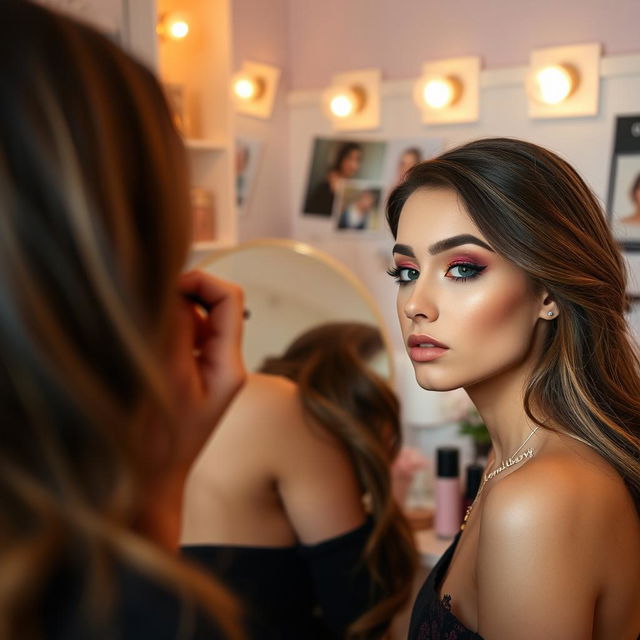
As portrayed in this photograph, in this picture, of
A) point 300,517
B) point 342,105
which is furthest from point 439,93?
point 300,517

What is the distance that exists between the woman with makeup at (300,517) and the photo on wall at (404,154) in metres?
0.78

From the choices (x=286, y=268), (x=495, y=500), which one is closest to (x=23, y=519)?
(x=495, y=500)

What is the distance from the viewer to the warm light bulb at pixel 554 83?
72.2 inches

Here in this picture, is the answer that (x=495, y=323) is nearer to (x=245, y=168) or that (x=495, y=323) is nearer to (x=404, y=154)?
(x=404, y=154)

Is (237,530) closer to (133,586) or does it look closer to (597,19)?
(133,586)

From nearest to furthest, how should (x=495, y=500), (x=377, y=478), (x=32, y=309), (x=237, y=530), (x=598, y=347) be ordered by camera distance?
(x=32, y=309), (x=495, y=500), (x=598, y=347), (x=237, y=530), (x=377, y=478)

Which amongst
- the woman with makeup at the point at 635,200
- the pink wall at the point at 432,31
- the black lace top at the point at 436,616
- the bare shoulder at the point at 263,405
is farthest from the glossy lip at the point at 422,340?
the pink wall at the point at 432,31

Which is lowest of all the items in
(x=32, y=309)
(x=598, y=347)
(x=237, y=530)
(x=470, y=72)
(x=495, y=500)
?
(x=237, y=530)

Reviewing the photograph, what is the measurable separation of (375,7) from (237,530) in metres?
1.37

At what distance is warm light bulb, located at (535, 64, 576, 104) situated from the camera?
1.83 metres

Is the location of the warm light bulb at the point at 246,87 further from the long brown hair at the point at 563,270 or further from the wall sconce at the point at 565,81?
the long brown hair at the point at 563,270

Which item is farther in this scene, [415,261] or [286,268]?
[286,268]

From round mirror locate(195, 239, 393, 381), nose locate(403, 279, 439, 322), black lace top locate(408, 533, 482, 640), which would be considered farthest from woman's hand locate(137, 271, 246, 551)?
round mirror locate(195, 239, 393, 381)

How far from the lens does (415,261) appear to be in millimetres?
924
